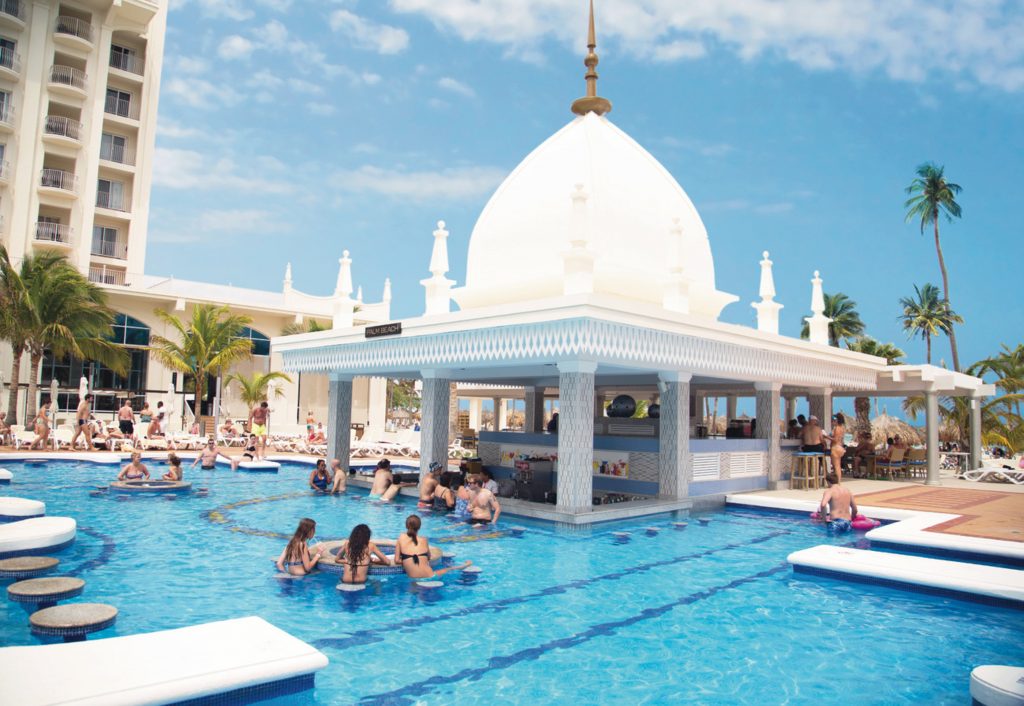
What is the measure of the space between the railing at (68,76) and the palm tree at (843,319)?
40.9 metres

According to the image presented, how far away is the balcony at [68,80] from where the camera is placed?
1243 inches

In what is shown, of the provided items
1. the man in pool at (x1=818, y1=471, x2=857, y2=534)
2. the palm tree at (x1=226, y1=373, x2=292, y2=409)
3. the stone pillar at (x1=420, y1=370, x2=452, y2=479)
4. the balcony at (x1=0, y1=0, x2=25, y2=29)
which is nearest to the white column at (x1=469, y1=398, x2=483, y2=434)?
the palm tree at (x1=226, y1=373, x2=292, y2=409)

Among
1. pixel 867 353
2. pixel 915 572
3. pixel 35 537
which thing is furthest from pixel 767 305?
pixel 867 353

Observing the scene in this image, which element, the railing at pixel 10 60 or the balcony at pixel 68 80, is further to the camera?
the balcony at pixel 68 80

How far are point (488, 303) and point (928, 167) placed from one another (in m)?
42.4

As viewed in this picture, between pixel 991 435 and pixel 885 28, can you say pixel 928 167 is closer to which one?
pixel 991 435

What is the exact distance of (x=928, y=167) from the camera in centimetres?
4541

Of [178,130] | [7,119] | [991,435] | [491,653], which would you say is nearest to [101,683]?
[491,653]

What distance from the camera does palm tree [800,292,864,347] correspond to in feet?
139

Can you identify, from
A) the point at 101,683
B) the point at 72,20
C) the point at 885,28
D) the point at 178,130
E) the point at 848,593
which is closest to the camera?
the point at 101,683

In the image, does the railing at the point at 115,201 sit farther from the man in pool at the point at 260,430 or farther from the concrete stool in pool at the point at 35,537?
the concrete stool in pool at the point at 35,537

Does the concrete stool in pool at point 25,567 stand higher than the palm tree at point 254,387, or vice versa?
the palm tree at point 254,387

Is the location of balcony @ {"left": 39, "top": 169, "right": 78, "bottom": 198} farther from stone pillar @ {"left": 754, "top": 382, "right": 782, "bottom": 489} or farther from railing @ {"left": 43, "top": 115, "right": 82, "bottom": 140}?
stone pillar @ {"left": 754, "top": 382, "right": 782, "bottom": 489}

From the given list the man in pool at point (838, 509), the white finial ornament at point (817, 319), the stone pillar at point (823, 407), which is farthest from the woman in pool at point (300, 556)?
the stone pillar at point (823, 407)
